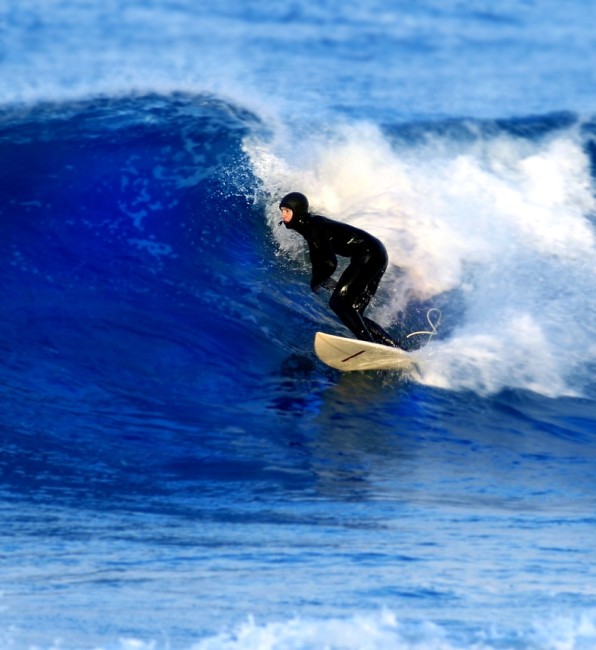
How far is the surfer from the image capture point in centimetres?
859

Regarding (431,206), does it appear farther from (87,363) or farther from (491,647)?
(491,647)

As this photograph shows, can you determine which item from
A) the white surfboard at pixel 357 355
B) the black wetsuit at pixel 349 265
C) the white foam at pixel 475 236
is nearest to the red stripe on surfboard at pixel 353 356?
the white surfboard at pixel 357 355

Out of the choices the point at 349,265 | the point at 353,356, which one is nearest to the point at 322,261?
the point at 349,265

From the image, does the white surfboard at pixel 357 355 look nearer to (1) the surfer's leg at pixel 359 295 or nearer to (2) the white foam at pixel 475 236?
(1) the surfer's leg at pixel 359 295

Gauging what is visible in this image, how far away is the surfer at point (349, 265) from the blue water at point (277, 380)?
1.43 feet

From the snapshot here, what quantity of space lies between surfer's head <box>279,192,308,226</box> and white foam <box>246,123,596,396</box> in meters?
1.54

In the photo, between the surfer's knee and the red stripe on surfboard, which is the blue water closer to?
the red stripe on surfboard

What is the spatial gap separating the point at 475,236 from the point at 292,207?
11.7ft

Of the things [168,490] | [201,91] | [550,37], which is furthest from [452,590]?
[550,37]

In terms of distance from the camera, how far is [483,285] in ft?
35.0

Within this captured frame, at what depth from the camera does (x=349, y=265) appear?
875cm

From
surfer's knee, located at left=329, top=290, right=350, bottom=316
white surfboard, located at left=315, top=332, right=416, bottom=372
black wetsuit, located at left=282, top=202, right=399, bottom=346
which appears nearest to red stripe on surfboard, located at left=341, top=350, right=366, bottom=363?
white surfboard, located at left=315, top=332, right=416, bottom=372

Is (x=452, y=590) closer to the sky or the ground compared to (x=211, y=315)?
closer to the ground

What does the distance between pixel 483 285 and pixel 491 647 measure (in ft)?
20.9
